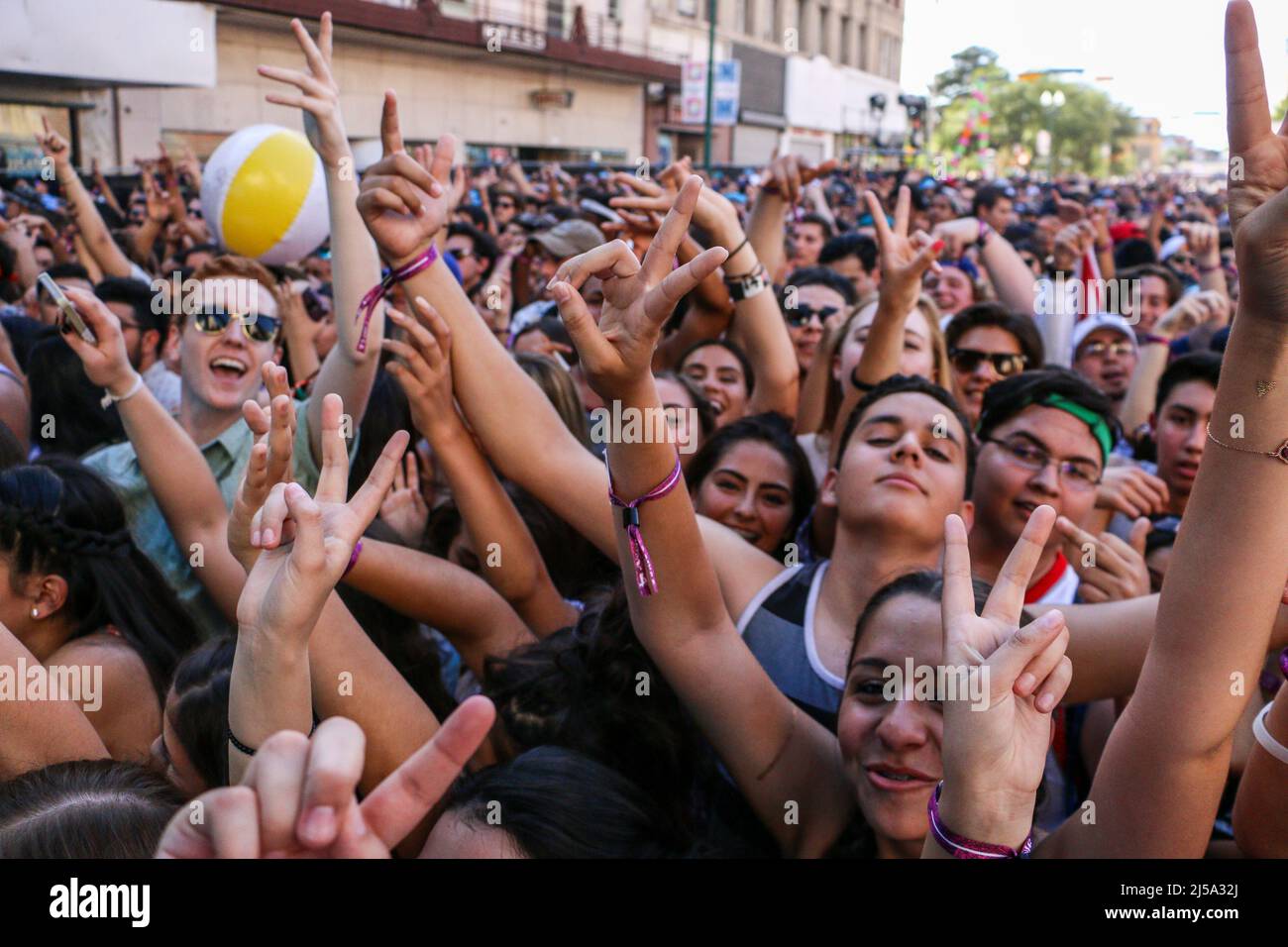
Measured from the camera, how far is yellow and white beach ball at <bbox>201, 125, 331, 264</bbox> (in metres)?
4.09

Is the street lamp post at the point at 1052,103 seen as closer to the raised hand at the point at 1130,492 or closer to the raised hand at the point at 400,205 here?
the raised hand at the point at 1130,492

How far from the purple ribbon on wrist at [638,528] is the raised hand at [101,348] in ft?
3.85

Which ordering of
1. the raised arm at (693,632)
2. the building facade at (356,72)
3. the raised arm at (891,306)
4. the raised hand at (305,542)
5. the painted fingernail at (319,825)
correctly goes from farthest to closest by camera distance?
the building facade at (356,72)
the raised arm at (891,306)
the raised arm at (693,632)
the raised hand at (305,542)
the painted fingernail at (319,825)

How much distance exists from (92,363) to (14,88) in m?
16.0

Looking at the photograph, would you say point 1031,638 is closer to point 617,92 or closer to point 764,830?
point 764,830

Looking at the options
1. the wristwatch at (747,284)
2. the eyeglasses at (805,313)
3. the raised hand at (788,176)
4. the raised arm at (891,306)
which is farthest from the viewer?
the eyeglasses at (805,313)

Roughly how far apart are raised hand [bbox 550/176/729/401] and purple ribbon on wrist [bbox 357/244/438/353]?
73 cm

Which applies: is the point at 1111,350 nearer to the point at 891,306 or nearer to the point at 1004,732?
the point at 891,306

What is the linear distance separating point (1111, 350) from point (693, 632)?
352 cm

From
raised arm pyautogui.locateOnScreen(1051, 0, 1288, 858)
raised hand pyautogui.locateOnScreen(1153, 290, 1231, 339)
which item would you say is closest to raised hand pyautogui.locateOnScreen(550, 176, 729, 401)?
raised arm pyautogui.locateOnScreen(1051, 0, 1288, 858)

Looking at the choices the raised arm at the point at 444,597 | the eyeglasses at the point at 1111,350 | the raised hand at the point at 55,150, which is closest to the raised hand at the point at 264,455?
the raised arm at the point at 444,597

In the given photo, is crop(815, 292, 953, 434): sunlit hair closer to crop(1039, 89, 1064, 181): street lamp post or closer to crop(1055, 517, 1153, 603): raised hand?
crop(1055, 517, 1153, 603): raised hand

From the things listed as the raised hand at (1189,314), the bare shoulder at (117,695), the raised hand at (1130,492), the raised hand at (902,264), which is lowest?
the bare shoulder at (117,695)

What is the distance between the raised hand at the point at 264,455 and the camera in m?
1.65
